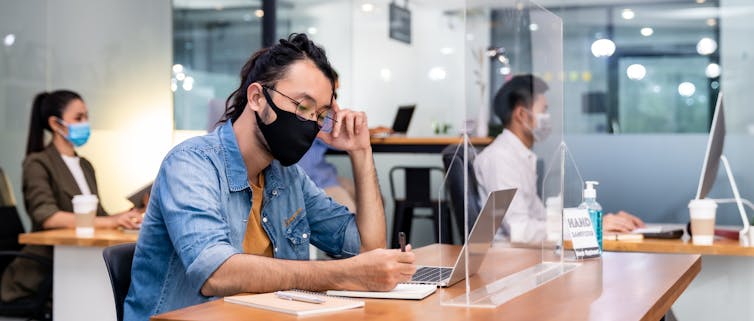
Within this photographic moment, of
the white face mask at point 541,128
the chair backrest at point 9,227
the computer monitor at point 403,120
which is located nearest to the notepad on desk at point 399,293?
the white face mask at point 541,128

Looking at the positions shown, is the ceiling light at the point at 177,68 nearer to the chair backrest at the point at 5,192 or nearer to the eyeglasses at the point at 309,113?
the chair backrest at the point at 5,192

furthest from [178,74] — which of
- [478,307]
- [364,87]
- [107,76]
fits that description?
[478,307]

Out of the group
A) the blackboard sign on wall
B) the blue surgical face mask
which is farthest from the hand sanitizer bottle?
the blackboard sign on wall

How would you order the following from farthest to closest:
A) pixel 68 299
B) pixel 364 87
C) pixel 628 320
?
pixel 364 87 → pixel 68 299 → pixel 628 320

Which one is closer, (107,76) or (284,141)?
(284,141)

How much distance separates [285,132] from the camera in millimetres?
2227

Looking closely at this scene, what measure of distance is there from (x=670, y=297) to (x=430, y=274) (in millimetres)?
525

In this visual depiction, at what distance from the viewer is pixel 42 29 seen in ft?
19.2

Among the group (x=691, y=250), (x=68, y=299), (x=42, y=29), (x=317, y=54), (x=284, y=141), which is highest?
(x=42, y=29)

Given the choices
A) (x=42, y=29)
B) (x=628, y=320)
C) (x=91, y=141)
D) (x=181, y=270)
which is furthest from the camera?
(x=91, y=141)

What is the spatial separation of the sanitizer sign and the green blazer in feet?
8.45

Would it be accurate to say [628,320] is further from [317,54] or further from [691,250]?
[691,250]

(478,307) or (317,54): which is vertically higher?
(317,54)

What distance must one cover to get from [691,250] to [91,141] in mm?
4225
